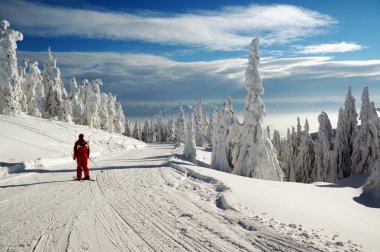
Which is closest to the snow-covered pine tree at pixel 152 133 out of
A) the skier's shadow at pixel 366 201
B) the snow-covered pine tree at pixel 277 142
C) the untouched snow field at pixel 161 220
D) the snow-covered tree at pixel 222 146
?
the snow-covered pine tree at pixel 277 142

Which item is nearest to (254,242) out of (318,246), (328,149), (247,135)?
(318,246)

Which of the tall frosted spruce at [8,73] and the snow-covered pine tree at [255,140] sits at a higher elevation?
the tall frosted spruce at [8,73]

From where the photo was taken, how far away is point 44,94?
60844mm

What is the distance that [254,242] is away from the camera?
5.90 metres

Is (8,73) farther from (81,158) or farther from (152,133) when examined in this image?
(152,133)

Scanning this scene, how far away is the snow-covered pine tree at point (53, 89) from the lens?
2272 inches

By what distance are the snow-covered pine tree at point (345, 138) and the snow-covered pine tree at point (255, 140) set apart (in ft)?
61.4

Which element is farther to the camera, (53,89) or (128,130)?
(128,130)

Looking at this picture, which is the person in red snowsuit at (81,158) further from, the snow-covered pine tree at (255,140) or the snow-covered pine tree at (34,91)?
the snow-covered pine tree at (34,91)

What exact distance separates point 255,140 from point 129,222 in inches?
779

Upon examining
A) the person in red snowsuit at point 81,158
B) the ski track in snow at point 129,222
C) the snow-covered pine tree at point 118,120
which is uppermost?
the snow-covered pine tree at point 118,120

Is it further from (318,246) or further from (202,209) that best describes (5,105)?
(318,246)

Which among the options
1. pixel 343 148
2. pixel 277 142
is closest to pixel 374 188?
pixel 343 148

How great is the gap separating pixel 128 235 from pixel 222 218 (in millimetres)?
2318
